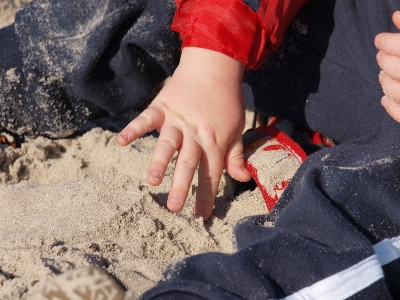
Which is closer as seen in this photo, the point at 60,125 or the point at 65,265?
the point at 65,265

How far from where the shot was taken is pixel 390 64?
0.96m

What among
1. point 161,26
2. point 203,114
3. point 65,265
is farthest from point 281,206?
point 161,26

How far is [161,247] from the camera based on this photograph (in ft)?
3.05

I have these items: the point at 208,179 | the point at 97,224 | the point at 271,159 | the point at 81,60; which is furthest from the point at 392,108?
the point at 81,60

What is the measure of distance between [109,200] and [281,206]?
333 mm

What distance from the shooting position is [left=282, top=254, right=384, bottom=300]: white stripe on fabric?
0.73 meters

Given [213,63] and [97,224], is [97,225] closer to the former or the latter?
[97,224]

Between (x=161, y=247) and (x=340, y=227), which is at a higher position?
(x=340, y=227)

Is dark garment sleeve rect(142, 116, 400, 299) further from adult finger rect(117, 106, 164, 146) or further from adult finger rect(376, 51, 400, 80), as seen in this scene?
adult finger rect(117, 106, 164, 146)

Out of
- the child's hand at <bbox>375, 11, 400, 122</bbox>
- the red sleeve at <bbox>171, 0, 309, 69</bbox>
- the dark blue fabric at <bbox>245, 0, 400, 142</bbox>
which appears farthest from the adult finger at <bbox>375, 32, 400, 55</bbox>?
the red sleeve at <bbox>171, 0, 309, 69</bbox>

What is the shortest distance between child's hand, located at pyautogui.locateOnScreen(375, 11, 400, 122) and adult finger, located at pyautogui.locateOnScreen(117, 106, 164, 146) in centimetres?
44

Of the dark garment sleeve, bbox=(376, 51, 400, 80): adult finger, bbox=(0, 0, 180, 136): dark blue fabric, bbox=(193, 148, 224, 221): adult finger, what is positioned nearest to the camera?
the dark garment sleeve

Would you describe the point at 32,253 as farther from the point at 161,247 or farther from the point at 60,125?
the point at 60,125

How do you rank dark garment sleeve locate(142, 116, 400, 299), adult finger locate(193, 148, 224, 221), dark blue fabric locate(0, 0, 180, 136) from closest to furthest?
dark garment sleeve locate(142, 116, 400, 299) → adult finger locate(193, 148, 224, 221) → dark blue fabric locate(0, 0, 180, 136)
